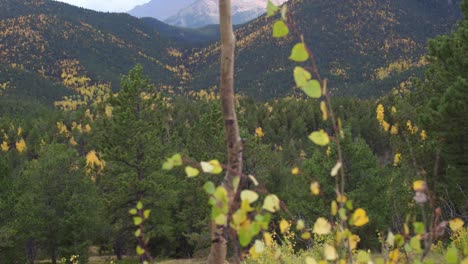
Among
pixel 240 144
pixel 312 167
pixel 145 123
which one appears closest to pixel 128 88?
pixel 145 123

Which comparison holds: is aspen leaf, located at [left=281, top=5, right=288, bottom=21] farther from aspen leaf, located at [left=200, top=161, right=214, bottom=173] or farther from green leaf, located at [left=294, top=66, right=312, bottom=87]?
aspen leaf, located at [left=200, top=161, right=214, bottom=173]

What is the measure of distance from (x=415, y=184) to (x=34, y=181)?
3009 cm

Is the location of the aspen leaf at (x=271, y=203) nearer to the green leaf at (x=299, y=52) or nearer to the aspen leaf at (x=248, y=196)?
the aspen leaf at (x=248, y=196)

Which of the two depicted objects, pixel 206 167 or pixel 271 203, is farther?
pixel 271 203

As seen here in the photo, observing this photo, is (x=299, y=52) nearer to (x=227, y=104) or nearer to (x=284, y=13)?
(x=284, y=13)

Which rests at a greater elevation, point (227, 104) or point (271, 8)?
point (271, 8)

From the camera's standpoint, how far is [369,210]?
851 inches

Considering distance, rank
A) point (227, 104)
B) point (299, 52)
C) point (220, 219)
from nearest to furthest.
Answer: point (299, 52) < point (220, 219) < point (227, 104)

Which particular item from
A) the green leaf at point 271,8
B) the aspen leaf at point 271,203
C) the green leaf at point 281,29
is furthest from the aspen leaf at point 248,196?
the green leaf at point 271,8

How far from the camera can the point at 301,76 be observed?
1681 mm

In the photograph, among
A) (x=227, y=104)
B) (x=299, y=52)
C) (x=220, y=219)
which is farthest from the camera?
(x=227, y=104)

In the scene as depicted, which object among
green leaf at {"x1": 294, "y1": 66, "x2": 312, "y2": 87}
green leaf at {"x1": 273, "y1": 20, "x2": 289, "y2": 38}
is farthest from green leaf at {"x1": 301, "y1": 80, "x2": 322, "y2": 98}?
green leaf at {"x1": 273, "y1": 20, "x2": 289, "y2": 38}

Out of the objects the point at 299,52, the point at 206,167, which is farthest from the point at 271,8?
the point at 206,167

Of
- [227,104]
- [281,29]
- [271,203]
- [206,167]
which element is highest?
[281,29]
